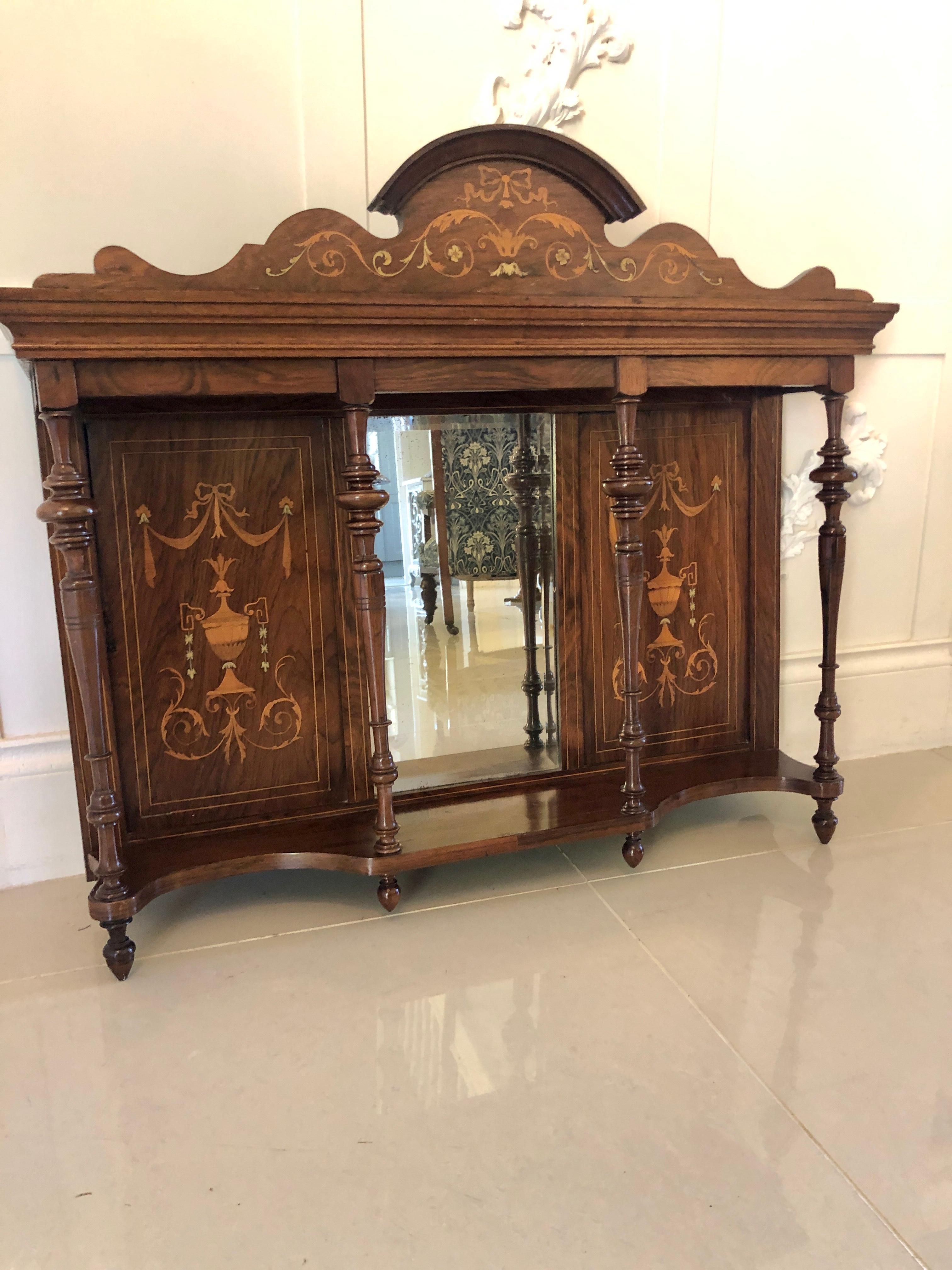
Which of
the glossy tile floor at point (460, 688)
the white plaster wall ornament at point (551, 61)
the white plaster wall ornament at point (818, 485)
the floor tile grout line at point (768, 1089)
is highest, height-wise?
the white plaster wall ornament at point (551, 61)

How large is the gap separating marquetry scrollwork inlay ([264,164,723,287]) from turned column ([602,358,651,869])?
0.23 m

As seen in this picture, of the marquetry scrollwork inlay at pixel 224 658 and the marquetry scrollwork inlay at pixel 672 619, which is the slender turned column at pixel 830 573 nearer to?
the marquetry scrollwork inlay at pixel 672 619

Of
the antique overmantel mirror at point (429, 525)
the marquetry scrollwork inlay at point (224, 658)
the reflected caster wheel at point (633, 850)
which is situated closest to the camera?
the antique overmantel mirror at point (429, 525)

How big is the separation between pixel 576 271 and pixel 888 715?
1939 millimetres

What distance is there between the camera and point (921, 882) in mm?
2180

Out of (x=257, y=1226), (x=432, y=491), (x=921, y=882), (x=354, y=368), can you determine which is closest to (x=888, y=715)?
(x=921, y=882)

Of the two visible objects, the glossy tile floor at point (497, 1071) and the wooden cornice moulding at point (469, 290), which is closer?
the glossy tile floor at point (497, 1071)

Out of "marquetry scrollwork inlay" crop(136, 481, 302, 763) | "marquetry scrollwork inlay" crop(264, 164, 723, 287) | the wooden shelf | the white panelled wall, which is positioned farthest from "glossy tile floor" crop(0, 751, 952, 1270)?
"marquetry scrollwork inlay" crop(264, 164, 723, 287)

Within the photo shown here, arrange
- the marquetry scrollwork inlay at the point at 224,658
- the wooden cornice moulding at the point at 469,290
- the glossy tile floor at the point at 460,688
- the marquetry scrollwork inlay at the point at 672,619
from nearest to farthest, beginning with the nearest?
the wooden cornice moulding at the point at 469,290 < the marquetry scrollwork inlay at the point at 224,658 < the glossy tile floor at the point at 460,688 < the marquetry scrollwork inlay at the point at 672,619

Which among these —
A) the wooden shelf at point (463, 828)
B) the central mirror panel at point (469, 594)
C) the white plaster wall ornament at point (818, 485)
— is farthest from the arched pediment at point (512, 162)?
the wooden shelf at point (463, 828)

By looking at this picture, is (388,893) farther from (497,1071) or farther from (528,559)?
(528,559)

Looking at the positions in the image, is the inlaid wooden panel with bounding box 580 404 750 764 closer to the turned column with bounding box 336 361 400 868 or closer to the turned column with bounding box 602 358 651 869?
the turned column with bounding box 602 358 651 869

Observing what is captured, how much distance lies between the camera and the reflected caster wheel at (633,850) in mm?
2209

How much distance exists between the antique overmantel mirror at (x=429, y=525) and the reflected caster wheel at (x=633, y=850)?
0.07 m
